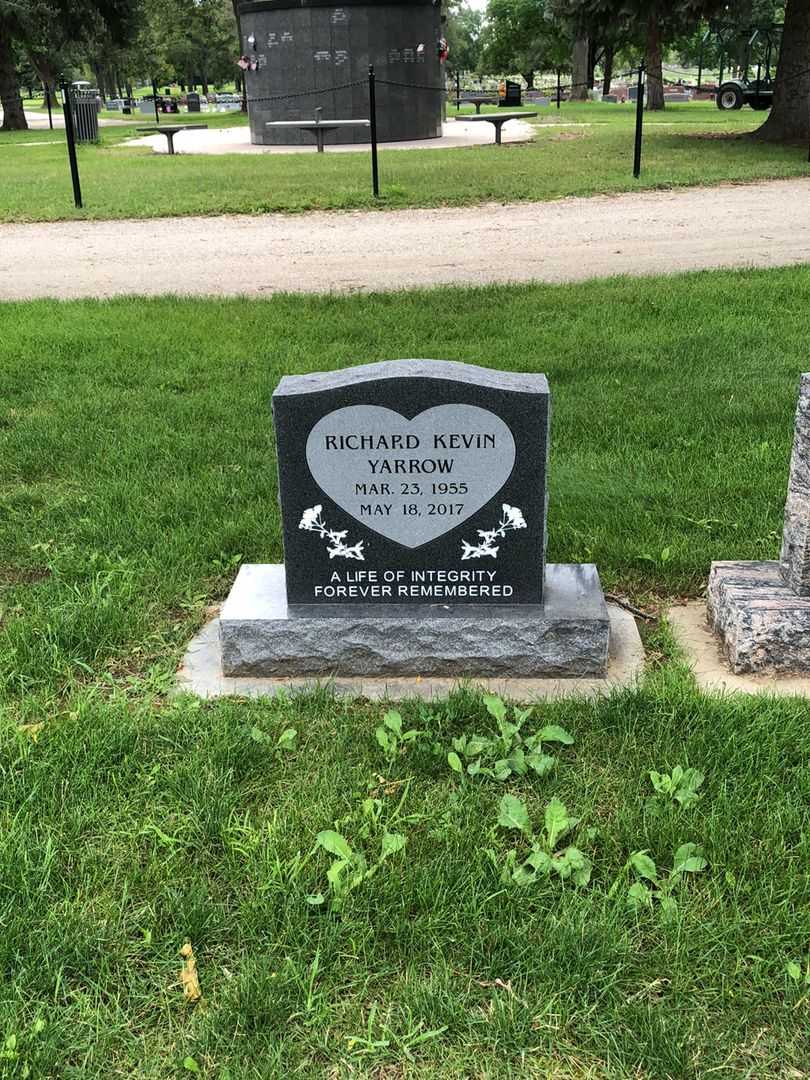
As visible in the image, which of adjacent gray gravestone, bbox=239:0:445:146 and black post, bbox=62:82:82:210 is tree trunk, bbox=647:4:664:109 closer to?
adjacent gray gravestone, bbox=239:0:445:146

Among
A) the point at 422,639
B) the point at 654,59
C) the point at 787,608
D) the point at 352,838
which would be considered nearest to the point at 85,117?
the point at 654,59

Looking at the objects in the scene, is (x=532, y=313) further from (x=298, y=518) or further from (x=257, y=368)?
(x=298, y=518)

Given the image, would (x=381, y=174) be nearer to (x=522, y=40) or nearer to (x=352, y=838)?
(x=352, y=838)

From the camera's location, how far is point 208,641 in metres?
3.75

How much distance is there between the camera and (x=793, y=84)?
1920 centimetres

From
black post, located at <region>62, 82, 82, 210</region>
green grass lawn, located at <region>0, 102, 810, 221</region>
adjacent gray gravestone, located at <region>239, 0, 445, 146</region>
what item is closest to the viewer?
black post, located at <region>62, 82, 82, 210</region>

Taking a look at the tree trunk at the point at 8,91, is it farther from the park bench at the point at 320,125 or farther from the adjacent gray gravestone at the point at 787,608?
the adjacent gray gravestone at the point at 787,608

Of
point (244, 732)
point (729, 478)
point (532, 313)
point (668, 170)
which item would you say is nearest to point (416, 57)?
point (668, 170)

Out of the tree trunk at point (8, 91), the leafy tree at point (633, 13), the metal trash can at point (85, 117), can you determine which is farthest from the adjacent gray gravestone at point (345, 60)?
the tree trunk at point (8, 91)

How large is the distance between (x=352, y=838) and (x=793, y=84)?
20129mm

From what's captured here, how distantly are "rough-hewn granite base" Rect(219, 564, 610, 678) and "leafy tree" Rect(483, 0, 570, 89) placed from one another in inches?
2496

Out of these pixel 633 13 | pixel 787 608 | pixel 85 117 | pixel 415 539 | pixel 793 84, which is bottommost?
pixel 787 608

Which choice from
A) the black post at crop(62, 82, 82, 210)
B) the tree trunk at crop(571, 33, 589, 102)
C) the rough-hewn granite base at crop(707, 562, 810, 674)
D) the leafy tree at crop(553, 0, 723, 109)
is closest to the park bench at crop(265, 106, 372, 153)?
the leafy tree at crop(553, 0, 723, 109)

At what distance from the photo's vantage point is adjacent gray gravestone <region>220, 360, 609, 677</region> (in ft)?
10.8
